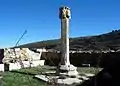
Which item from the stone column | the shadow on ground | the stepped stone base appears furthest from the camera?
the stone column

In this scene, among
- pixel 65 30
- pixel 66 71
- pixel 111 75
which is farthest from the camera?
pixel 65 30

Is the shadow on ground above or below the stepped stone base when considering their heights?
below

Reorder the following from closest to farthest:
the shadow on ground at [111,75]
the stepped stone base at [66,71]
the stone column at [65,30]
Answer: the shadow on ground at [111,75], the stepped stone base at [66,71], the stone column at [65,30]

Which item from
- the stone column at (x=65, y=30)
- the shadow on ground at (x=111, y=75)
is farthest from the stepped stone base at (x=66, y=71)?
the shadow on ground at (x=111, y=75)

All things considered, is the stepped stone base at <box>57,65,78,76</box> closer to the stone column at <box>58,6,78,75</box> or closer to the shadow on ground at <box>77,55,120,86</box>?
the stone column at <box>58,6,78,75</box>

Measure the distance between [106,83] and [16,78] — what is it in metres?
12.5

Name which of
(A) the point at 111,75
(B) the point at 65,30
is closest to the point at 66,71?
(B) the point at 65,30

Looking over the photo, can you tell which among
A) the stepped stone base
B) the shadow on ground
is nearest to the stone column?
the stepped stone base

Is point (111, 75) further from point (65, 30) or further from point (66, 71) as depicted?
point (65, 30)

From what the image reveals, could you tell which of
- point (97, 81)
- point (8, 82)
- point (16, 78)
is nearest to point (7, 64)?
point (16, 78)

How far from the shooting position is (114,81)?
2.07 meters

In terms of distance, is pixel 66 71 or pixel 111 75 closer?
pixel 111 75

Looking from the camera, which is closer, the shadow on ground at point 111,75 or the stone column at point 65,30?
the shadow on ground at point 111,75

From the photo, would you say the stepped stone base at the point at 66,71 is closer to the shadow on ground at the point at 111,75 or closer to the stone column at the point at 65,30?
the stone column at the point at 65,30
